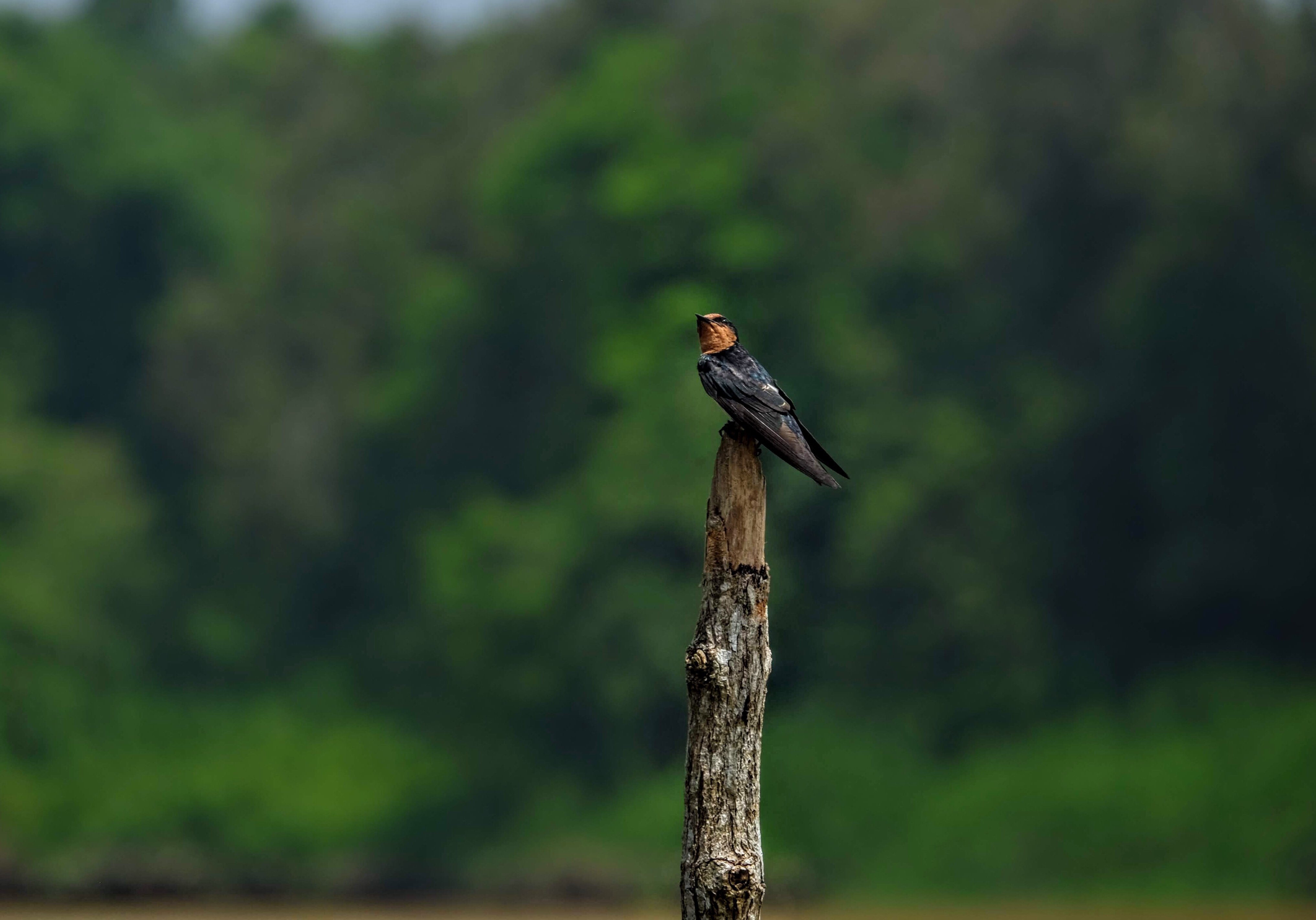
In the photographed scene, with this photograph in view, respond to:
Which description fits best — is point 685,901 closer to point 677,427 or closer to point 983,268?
point 677,427

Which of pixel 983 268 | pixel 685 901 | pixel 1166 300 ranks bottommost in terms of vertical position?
pixel 685 901

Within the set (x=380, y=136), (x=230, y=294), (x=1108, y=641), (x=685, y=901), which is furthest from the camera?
(x=380, y=136)

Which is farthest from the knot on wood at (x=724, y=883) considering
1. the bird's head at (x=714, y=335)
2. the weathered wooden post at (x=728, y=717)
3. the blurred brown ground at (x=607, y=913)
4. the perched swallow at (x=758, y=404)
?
the blurred brown ground at (x=607, y=913)

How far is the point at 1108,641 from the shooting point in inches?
1603

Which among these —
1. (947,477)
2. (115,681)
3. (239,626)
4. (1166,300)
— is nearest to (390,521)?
(239,626)

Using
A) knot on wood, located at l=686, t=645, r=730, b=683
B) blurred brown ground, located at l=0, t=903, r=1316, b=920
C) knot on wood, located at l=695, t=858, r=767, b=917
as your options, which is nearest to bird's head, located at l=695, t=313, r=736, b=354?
knot on wood, located at l=686, t=645, r=730, b=683

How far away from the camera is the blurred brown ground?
3353 centimetres

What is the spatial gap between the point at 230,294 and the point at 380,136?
25.3ft

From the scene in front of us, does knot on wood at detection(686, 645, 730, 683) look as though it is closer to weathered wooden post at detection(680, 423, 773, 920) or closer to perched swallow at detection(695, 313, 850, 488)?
weathered wooden post at detection(680, 423, 773, 920)

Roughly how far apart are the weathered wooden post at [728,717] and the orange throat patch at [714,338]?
7.55 ft

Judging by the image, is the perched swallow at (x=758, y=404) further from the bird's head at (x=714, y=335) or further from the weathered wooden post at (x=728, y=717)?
the weathered wooden post at (x=728, y=717)

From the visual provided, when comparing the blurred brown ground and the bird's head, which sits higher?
the blurred brown ground

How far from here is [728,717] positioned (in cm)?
920

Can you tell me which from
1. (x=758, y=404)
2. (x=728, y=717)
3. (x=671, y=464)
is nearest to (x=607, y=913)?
(x=671, y=464)
